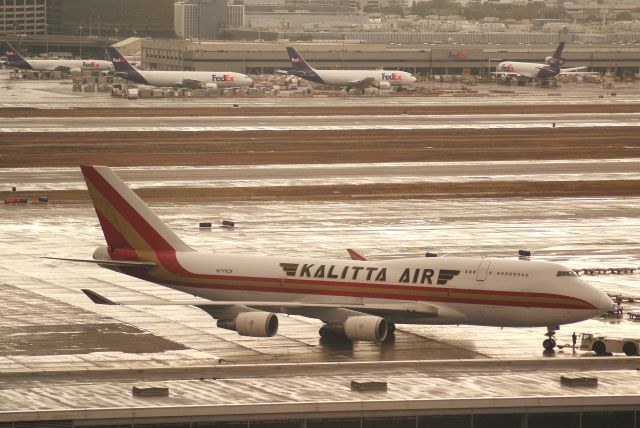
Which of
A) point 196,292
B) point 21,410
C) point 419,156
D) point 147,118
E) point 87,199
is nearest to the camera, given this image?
point 21,410

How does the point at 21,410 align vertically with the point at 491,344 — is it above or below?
above

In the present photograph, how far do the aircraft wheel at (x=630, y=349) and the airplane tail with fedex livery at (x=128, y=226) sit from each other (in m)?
19.6

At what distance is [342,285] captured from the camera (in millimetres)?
63219

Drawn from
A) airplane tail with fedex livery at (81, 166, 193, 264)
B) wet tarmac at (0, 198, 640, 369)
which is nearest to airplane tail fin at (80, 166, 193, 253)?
airplane tail with fedex livery at (81, 166, 193, 264)

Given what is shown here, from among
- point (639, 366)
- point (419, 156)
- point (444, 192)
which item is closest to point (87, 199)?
point (444, 192)

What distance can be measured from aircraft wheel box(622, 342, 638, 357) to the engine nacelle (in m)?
9.45

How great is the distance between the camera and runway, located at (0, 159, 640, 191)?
12588cm

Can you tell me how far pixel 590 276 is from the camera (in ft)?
269

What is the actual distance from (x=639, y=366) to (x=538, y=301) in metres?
12.1

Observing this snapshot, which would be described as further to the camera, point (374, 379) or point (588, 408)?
point (374, 379)

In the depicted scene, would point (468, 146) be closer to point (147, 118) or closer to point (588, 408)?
point (147, 118)

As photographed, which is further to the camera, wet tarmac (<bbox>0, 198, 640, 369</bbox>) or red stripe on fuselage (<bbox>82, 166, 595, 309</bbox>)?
wet tarmac (<bbox>0, 198, 640, 369</bbox>)

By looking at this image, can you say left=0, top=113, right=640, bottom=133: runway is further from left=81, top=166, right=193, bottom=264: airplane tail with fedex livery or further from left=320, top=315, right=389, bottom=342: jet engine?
left=320, top=315, right=389, bottom=342: jet engine

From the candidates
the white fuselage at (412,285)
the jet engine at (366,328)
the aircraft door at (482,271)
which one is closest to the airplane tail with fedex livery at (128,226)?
the white fuselage at (412,285)
